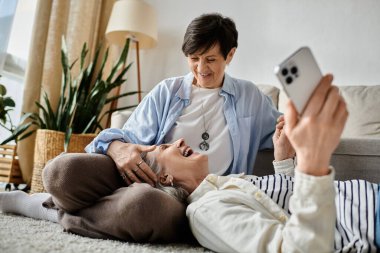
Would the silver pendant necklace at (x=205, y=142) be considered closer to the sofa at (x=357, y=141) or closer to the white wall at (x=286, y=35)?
the sofa at (x=357, y=141)

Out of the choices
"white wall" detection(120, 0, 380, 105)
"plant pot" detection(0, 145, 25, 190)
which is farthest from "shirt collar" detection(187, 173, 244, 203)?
"plant pot" detection(0, 145, 25, 190)

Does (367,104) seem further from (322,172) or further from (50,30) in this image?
(50,30)

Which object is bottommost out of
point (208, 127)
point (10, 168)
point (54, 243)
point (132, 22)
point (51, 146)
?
point (10, 168)

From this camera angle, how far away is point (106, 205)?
1027mm

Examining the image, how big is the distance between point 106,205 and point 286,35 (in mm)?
1842

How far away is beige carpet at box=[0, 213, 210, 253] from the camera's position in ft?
2.72

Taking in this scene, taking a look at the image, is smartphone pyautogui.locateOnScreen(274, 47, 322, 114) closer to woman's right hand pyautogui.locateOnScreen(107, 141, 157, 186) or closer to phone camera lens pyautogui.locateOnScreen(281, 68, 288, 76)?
phone camera lens pyautogui.locateOnScreen(281, 68, 288, 76)

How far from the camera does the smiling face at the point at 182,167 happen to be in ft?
3.82

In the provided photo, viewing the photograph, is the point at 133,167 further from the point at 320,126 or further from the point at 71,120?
the point at 71,120

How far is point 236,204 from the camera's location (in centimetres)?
91

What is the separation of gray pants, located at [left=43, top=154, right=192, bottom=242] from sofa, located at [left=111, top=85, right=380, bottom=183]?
0.54 meters

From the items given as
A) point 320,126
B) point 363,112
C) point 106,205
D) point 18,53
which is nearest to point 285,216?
point 320,126

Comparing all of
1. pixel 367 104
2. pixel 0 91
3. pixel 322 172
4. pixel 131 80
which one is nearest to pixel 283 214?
pixel 322 172

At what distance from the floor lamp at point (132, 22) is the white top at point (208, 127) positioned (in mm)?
1186
